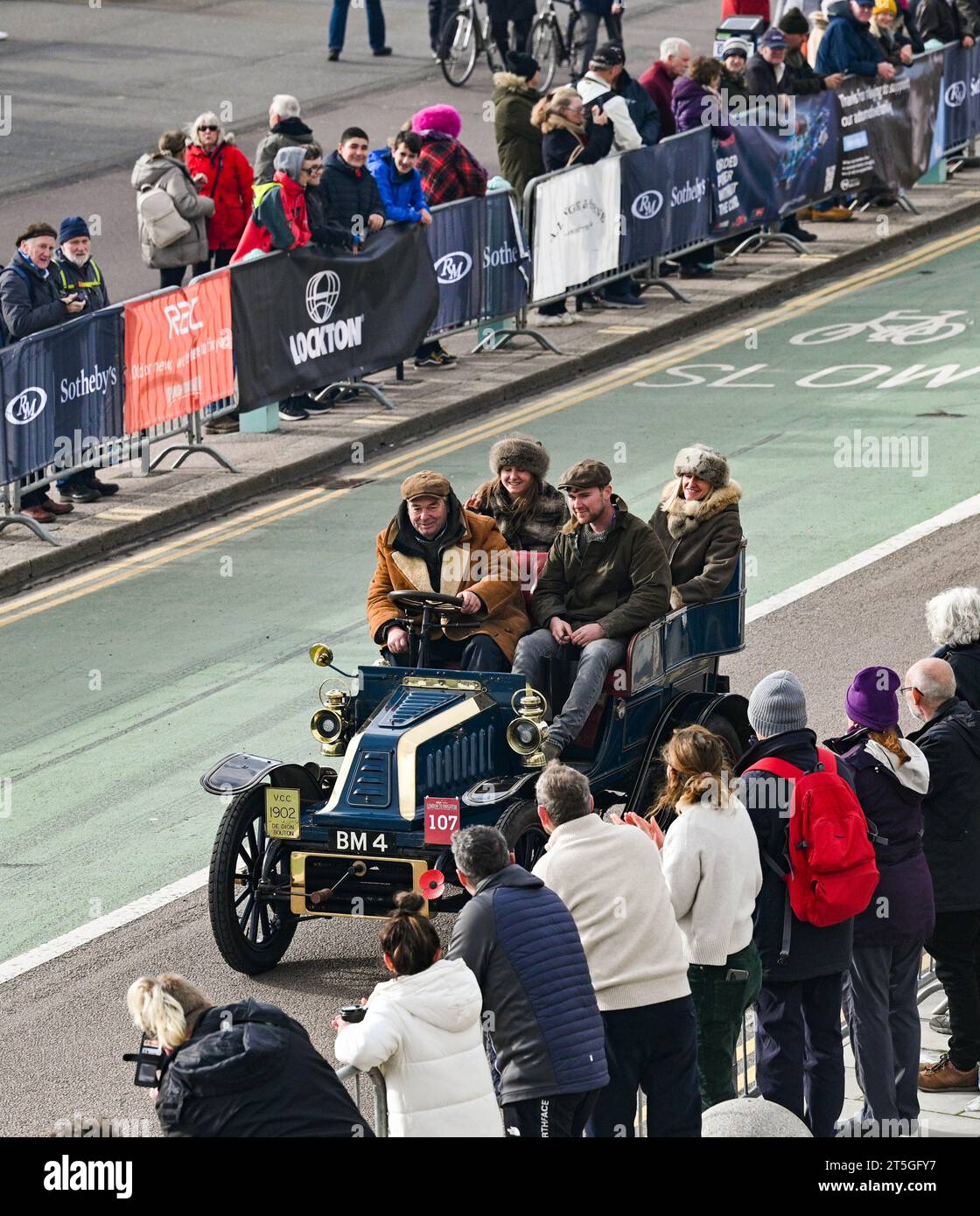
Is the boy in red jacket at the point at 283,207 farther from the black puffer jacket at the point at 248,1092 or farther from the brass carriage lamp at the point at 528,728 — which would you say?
the black puffer jacket at the point at 248,1092

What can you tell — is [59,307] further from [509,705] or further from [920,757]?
[920,757]

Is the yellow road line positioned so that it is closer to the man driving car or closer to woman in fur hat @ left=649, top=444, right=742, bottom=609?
the man driving car

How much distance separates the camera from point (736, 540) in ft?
40.1

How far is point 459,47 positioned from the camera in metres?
32.7

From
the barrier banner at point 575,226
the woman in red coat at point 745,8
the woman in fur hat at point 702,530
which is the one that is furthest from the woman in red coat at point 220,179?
the woman in red coat at point 745,8

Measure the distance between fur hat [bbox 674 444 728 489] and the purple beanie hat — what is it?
2930 mm

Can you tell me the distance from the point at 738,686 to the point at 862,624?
150cm

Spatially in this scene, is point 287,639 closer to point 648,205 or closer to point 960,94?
point 648,205

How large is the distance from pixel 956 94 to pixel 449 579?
18.9 m

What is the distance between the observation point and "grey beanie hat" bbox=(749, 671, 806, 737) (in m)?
9.11

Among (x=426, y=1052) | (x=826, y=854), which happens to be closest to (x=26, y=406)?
(x=826, y=854)

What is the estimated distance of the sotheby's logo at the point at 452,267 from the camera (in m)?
21.0

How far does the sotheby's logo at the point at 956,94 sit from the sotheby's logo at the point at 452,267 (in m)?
9.61
